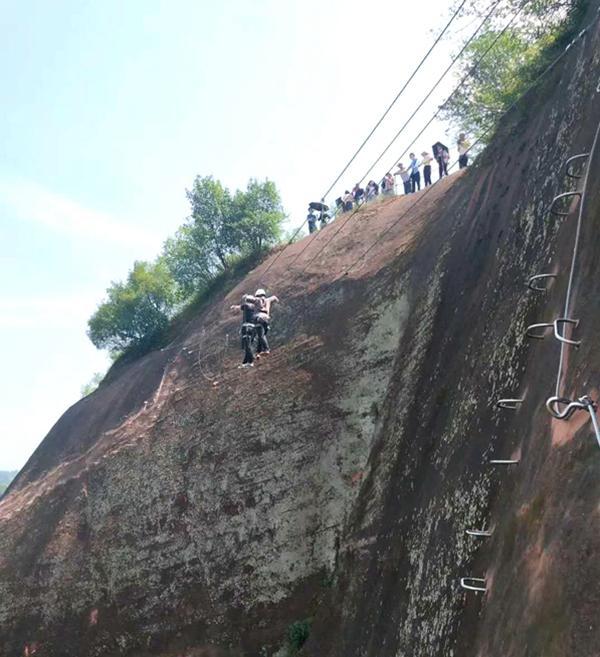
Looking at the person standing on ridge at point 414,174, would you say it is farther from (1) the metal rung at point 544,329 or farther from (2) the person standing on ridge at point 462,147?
(1) the metal rung at point 544,329

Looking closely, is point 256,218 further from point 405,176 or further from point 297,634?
point 297,634

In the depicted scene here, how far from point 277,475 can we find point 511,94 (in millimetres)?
13785

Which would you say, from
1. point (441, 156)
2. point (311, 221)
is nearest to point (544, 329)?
point (441, 156)

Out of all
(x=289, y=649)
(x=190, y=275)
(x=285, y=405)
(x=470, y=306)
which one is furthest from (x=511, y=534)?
(x=190, y=275)

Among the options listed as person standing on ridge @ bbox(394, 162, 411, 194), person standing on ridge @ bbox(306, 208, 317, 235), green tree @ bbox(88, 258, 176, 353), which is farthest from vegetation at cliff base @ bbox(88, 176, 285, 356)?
person standing on ridge @ bbox(394, 162, 411, 194)

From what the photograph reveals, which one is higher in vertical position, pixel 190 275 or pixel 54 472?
pixel 190 275

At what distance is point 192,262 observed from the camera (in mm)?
41688

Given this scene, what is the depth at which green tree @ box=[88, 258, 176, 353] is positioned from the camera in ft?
137

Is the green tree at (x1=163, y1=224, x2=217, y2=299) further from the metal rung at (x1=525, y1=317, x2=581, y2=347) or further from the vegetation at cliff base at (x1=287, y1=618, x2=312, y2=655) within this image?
the metal rung at (x1=525, y1=317, x2=581, y2=347)

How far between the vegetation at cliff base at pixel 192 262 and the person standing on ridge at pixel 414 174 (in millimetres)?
12624

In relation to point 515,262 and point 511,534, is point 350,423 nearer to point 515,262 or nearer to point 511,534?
point 515,262

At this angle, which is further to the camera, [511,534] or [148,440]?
[148,440]

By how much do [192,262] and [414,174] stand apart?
18.9 metres

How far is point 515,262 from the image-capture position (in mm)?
12383
